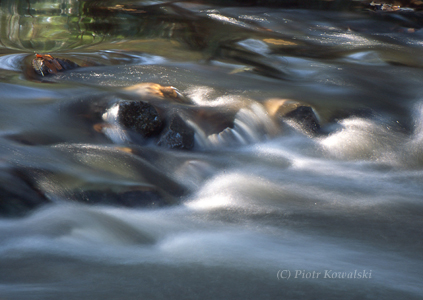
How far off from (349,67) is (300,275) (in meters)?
5.56

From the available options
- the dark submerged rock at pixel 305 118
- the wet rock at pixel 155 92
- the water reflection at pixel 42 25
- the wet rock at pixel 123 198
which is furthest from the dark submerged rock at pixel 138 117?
the water reflection at pixel 42 25

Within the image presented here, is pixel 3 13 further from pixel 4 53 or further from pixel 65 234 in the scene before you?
pixel 65 234

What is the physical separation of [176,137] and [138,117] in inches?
17.4

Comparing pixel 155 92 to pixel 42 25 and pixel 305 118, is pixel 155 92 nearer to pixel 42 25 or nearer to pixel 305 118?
pixel 305 118

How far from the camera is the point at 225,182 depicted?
362 centimetres

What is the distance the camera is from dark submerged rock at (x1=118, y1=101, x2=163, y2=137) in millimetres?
4105

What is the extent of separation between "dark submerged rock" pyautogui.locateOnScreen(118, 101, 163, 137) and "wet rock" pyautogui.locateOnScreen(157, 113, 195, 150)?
16cm

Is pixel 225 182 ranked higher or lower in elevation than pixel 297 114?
lower

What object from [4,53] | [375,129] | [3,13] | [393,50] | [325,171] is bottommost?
[325,171]

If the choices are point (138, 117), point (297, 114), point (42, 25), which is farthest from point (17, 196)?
point (42, 25)

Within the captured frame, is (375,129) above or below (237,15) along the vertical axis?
below

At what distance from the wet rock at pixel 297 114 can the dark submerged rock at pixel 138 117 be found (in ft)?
4.94

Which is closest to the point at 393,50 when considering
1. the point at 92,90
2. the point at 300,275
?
the point at 92,90

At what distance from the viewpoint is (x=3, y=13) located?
978 cm
